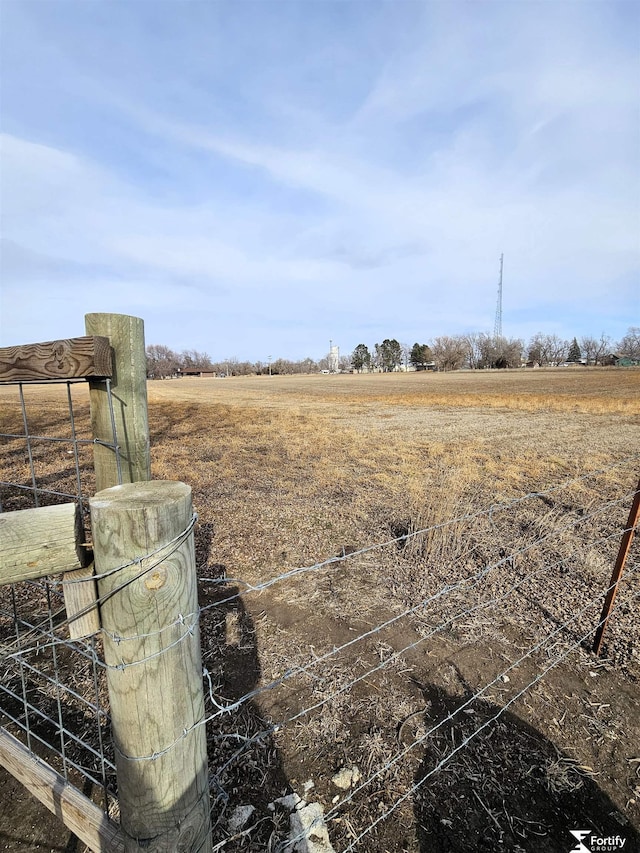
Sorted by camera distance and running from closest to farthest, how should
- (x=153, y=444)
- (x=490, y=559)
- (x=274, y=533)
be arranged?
(x=490, y=559)
(x=274, y=533)
(x=153, y=444)

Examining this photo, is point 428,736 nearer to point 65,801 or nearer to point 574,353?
point 65,801

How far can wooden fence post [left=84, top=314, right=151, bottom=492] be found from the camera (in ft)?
4.81

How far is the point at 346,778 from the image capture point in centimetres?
219

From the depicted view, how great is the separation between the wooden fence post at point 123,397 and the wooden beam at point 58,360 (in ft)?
0.15

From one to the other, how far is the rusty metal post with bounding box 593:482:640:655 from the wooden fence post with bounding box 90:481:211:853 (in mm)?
2831

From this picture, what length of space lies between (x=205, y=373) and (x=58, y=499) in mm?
138729

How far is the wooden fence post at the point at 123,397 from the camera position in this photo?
1.46 meters

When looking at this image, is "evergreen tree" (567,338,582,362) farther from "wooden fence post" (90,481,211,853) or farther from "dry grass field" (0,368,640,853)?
"wooden fence post" (90,481,211,853)

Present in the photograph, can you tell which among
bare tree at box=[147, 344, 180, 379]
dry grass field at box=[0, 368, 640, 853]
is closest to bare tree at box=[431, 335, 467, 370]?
bare tree at box=[147, 344, 180, 379]

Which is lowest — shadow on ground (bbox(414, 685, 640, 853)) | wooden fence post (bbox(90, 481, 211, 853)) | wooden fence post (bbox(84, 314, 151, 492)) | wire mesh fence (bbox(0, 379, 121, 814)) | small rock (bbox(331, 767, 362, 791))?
shadow on ground (bbox(414, 685, 640, 853))

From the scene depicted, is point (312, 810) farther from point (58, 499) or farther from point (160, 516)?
point (58, 499)

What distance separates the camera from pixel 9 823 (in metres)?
1.98

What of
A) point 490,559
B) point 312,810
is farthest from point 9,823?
point 490,559

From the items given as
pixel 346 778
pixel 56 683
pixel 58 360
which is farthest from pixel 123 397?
pixel 346 778
